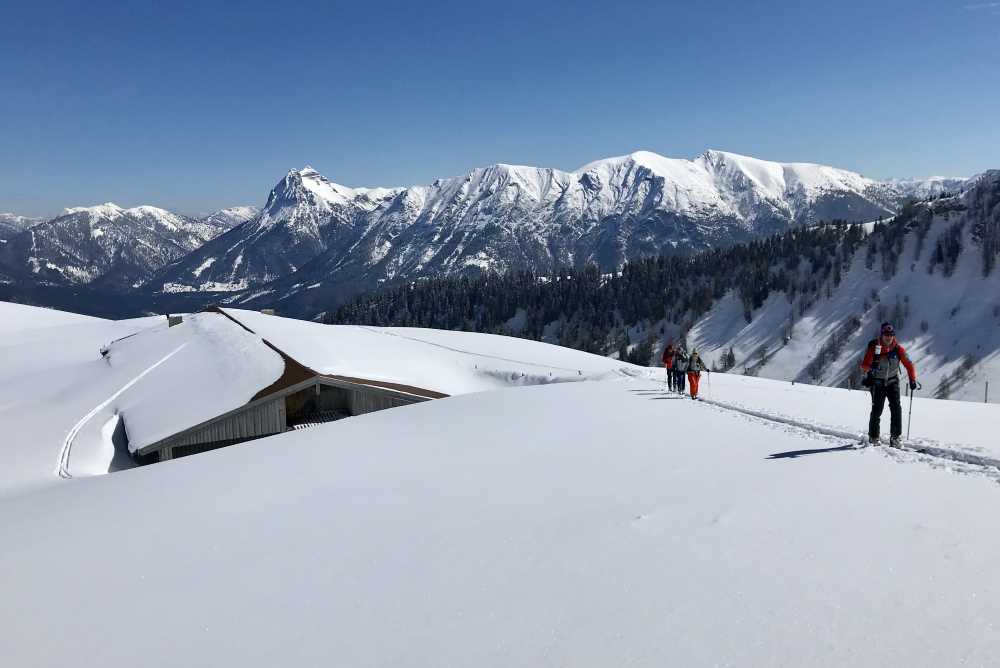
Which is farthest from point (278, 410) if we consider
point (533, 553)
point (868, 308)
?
point (868, 308)

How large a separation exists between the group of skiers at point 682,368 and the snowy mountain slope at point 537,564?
981 cm

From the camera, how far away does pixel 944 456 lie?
995 cm

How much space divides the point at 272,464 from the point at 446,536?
7846 mm

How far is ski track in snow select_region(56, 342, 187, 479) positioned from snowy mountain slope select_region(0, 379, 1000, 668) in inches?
536

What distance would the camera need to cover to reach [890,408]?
11727 mm

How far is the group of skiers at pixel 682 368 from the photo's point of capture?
73.1 ft

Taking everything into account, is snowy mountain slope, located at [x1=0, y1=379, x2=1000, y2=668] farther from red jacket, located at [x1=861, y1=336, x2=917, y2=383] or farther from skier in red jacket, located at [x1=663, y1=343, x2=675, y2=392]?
skier in red jacket, located at [x1=663, y1=343, x2=675, y2=392]

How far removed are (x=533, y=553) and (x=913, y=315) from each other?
636ft

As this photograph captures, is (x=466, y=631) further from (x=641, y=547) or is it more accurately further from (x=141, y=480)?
(x=141, y=480)

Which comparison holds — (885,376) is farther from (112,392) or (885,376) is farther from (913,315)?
(913,315)

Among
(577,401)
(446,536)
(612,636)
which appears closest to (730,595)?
(612,636)

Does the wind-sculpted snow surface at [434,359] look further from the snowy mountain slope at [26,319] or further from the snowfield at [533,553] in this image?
the snowy mountain slope at [26,319]

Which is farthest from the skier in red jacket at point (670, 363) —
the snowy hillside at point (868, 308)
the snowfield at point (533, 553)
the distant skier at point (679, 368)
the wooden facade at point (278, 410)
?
the snowy hillside at point (868, 308)

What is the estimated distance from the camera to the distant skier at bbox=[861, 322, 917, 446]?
1157 cm
